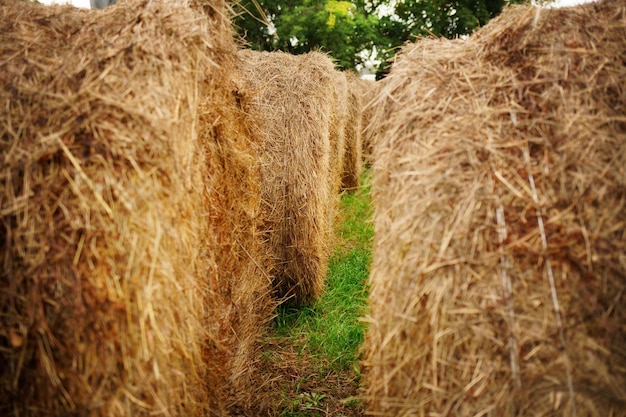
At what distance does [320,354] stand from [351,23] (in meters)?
12.3

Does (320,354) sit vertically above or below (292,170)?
below

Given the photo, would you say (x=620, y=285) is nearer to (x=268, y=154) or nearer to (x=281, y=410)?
(x=281, y=410)

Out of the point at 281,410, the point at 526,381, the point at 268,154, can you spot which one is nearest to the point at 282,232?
the point at 268,154

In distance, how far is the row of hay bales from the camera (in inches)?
65.3

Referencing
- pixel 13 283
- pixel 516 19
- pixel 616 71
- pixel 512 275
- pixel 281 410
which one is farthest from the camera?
pixel 281 410

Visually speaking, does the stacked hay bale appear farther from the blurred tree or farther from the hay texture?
the blurred tree

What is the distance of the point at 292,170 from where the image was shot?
4.13m

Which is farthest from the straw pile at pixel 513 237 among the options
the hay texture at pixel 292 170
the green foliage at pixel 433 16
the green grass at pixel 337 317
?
the green foliage at pixel 433 16

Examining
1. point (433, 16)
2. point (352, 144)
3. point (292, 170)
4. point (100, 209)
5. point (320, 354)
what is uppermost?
point (433, 16)

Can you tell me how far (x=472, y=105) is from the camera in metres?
2.04

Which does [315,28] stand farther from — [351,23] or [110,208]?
[110,208]

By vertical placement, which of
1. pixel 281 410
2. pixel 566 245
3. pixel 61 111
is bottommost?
pixel 281 410

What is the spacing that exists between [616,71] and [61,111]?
8.02 ft

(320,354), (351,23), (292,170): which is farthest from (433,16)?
(320,354)
